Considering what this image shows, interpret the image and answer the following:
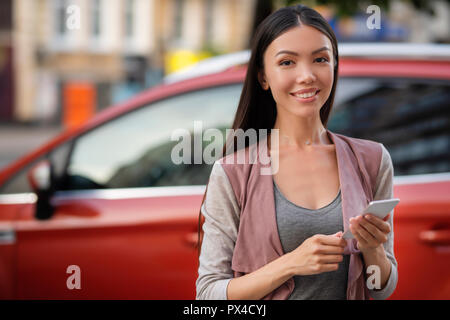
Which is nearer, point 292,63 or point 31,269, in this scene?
point 292,63

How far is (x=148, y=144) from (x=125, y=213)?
42 cm

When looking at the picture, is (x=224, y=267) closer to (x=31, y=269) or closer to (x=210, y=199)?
(x=210, y=199)

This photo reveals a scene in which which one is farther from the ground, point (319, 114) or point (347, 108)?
point (347, 108)

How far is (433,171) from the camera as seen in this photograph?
223 centimetres

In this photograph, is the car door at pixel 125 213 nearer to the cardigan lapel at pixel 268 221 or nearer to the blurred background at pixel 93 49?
the cardigan lapel at pixel 268 221

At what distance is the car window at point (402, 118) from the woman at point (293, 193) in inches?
43.9

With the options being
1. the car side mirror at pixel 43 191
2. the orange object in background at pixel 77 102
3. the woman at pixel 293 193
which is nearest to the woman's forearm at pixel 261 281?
the woman at pixel 293 193

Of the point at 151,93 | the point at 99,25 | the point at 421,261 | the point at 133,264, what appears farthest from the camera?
the point at 99,25

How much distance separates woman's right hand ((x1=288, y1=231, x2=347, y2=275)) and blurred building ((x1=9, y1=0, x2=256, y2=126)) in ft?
66.7

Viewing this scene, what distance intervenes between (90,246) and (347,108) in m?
1.27

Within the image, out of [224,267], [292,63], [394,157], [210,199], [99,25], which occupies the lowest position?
[224,267]

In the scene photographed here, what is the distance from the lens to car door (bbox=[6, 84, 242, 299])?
7.19 feet

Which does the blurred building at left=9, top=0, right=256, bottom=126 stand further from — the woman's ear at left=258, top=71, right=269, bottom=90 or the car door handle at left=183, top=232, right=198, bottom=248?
the woman's ear at left=258, top=71, right=269, bottom=90

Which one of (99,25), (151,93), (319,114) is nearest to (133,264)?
(151,93)
